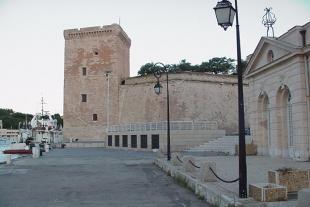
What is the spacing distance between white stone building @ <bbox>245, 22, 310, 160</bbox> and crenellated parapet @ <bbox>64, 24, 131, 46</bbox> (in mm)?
→ 36226

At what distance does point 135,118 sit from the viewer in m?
53.6

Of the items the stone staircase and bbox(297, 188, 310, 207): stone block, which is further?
the stone staircase

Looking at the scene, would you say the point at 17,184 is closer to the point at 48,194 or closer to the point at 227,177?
the point at 48,194

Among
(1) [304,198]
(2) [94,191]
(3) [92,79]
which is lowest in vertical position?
(2) [94,191]

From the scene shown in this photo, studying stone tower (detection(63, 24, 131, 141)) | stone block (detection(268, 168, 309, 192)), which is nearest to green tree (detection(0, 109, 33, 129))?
stone tower (detection(63, 24, 131, 141))

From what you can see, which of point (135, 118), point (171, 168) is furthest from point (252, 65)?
point (135, 118)

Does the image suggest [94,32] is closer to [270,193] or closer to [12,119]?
[270,193]

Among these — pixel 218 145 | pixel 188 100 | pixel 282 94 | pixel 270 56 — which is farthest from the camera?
pixel 188 100

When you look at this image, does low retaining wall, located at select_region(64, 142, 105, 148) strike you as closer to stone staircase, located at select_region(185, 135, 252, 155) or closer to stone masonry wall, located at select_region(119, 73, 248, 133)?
stone masonry wall, located at select_region(119, 73, 248, 133)

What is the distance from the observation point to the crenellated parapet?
2242 inches

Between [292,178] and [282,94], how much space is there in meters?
12.7

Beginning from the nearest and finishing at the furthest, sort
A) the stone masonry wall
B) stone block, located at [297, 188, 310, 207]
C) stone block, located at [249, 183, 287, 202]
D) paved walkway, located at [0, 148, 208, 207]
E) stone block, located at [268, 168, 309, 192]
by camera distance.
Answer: stone block, located at [297, 188, 310, 207], stone block, located at [249, 183, 287, 202], stone block, located at [268, 168, 309, 192], paved walkway, located at [0, 148, 208, 207], the stone masonry wall

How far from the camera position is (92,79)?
2248 inches

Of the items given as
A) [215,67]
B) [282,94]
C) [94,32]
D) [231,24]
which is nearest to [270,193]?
[231,24]
